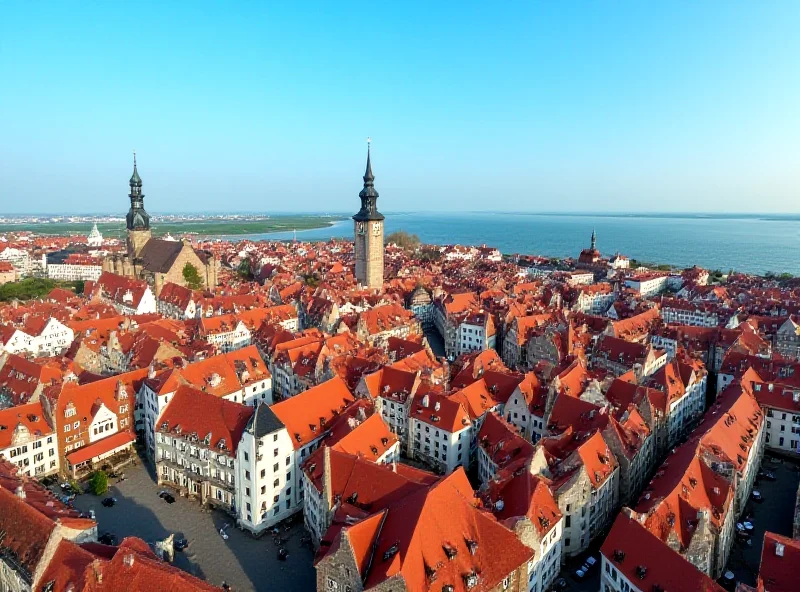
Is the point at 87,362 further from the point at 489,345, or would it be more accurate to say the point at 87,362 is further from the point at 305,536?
the point at 489,345

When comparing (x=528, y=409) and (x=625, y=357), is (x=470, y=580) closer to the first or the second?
(x=528, y=409)

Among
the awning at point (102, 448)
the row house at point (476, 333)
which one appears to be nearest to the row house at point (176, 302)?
the awning at point (102, 448)

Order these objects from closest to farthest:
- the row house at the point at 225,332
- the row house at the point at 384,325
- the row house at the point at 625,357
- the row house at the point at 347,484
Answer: the row house at the point at 347,484 < the row house at the point at 625,357 < the row house at the point at 225,332 < the row house at the point at 384,325

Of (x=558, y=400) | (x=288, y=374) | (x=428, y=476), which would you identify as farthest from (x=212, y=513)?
(x=558, y=400)

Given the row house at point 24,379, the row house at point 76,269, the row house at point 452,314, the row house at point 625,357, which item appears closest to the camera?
the row house at point 24,379

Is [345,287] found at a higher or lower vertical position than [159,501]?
higher

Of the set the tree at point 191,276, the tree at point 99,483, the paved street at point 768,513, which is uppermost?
the tree at point 191,276

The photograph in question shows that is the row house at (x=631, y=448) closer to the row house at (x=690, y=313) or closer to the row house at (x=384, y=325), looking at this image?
the row house at (x=384, y=325)
